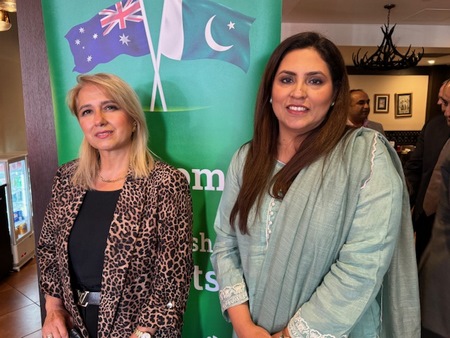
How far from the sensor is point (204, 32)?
1.40 m

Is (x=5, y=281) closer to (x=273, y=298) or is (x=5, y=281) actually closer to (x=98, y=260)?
(x=98, y=260)

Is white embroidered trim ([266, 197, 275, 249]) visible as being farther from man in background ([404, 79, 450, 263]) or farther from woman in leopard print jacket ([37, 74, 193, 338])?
man in background ([404, 79, 450, 263])

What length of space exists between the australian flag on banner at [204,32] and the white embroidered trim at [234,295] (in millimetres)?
810

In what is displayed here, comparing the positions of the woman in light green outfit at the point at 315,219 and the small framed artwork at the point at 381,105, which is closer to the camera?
the woman in light green outfit at the point at 315,219

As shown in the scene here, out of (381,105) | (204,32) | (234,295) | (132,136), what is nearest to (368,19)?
(381,105)

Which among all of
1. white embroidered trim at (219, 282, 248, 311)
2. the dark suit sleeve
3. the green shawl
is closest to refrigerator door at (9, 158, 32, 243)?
white embroidered trim at (219, 282, 248, 311)

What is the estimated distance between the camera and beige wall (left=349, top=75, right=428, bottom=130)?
322 inches

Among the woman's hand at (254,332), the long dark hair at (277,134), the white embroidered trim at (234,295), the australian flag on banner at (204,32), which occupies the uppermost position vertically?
the australian flag on banner at (204,32)

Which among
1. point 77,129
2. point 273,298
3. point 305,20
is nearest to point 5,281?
point 77,129

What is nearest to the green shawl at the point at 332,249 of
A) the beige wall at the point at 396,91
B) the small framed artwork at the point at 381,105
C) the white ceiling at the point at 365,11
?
the white ceiling at the point at 365,11

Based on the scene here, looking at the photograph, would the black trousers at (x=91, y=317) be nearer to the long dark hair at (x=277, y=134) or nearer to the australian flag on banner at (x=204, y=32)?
the long dark hair at (x=277, y=134)

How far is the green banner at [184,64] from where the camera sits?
1393 millimetres

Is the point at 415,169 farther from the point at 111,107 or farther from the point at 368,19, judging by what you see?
the point at 368,19

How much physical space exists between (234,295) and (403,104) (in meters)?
8.41
